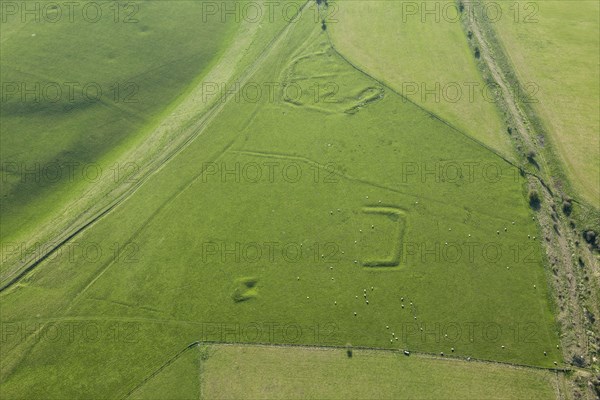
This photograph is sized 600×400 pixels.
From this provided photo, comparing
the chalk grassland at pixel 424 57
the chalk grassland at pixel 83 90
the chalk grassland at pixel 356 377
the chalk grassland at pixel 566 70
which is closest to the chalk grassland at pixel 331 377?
the chalk grassland at pixel 356 377

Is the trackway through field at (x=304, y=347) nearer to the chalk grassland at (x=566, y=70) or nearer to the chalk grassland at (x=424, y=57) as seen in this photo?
the chalk grassland at (x=566, y=70)

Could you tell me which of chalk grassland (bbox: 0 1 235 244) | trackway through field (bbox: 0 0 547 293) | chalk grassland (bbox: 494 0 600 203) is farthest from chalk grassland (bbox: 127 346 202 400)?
chalk grassland (bbox: 494 0 600 203)

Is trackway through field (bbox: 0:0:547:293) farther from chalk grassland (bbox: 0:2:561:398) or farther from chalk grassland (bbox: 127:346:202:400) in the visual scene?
chalk grassland (bbox: 127:346:202:400)

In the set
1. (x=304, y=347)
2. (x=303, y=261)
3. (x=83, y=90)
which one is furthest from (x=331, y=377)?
(x=83, y=90)

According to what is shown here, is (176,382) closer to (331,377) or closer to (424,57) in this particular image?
(331,377)

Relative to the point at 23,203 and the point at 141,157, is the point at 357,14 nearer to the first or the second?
the point at 141,157
